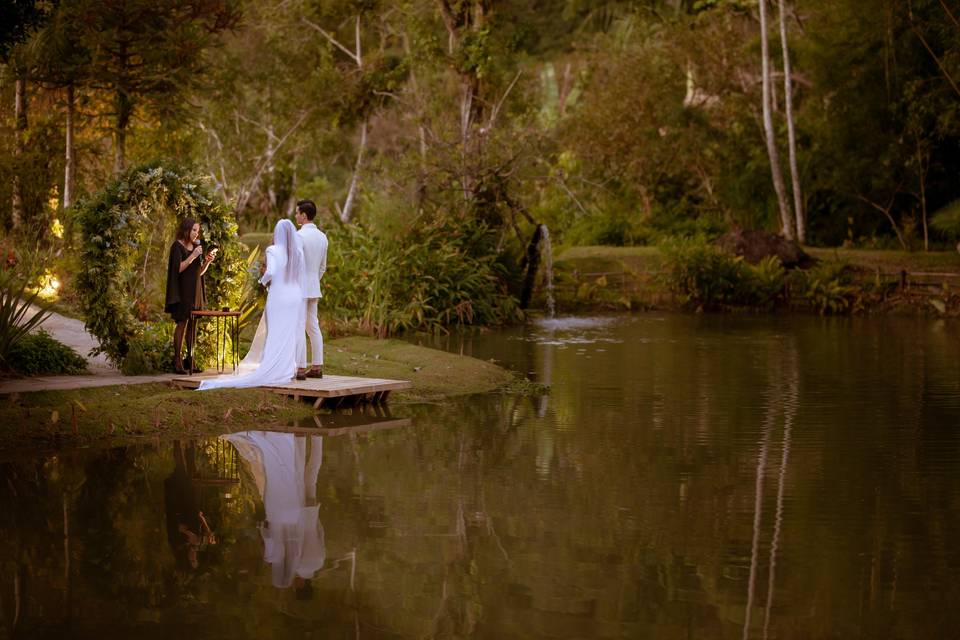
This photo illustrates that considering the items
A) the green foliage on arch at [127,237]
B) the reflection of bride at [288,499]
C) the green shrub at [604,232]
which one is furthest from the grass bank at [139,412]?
the green shrub at [604,232]

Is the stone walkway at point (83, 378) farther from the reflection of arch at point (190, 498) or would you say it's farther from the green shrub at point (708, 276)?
the green shrub at point (708, 276)

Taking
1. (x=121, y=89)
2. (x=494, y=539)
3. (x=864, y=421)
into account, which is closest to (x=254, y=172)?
(x=121, y=89)

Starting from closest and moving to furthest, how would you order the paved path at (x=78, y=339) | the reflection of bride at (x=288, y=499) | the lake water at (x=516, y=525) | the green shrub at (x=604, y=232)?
1. the lake water at (x=516, y=525)
2. the reflection of bride at (x=288, y=499)
3. the paved path at (x=78, y=339)
4. the green shrub at (x=604, y=232)

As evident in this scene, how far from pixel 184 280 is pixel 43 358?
5.34 feet

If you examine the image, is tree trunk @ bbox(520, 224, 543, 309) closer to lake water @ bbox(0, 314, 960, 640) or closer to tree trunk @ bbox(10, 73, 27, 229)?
tree trunk @ bbox(10, 73, 27, 229)

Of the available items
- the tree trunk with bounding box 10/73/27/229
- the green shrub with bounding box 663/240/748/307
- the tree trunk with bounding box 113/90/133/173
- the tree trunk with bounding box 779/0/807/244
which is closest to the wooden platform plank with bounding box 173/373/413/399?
the tree trunk with bounding box 113/90/133/173

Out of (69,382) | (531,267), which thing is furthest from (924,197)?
(69,382)

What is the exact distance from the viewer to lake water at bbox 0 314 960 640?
245 inches

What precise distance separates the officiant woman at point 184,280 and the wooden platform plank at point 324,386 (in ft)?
1.66

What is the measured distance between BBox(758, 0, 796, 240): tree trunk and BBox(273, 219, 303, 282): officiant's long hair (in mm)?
17264

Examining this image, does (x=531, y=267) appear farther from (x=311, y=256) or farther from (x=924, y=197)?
(x=311, y=256)

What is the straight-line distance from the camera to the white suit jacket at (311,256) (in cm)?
1291

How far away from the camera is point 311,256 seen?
12.9m

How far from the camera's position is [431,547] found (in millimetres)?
7469
